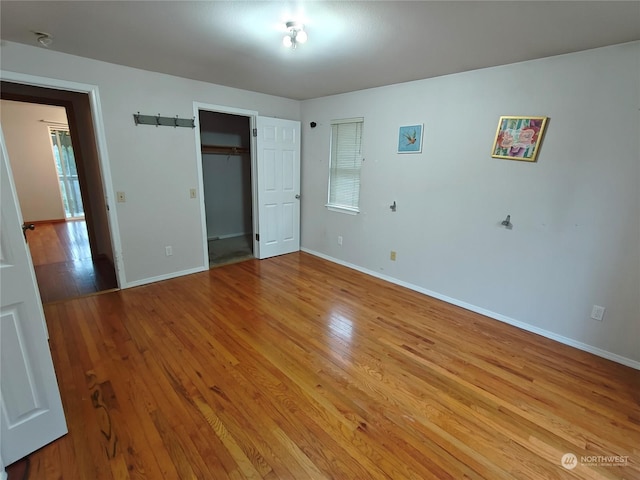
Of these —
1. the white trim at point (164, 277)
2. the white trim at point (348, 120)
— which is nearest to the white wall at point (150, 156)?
the white trim at point (164, 277)

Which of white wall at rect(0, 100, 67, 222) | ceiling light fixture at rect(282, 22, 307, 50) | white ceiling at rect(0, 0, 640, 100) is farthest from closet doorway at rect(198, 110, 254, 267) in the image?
white wall at rect(0, 100, 67, 222)

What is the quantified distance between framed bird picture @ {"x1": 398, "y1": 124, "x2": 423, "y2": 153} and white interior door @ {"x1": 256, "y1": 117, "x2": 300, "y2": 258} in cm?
174

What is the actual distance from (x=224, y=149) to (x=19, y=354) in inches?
173

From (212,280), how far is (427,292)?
8.52ft

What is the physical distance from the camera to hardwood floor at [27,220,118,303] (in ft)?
10.5

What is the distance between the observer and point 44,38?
2207 mm

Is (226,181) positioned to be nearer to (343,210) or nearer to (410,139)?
(343,210)

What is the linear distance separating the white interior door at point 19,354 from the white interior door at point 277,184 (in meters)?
2.92

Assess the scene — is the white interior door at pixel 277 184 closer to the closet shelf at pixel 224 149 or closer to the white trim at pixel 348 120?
the white trim at pixel 348 120

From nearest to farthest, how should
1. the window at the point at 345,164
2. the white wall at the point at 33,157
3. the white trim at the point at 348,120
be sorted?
the white trim at the point at 348,120
the window at the point at 345,164
the white wall at the point at 33,157

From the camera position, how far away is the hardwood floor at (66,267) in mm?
3211

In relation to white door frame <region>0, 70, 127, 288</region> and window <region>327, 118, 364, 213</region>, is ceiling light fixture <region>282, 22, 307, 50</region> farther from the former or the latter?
white door frame <region>0, 70, 127, 288</region>

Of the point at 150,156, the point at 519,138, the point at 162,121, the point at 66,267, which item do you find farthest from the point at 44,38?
the point at 519,138

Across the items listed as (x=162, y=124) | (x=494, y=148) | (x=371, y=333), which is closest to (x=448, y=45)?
(x=494, y=148)
